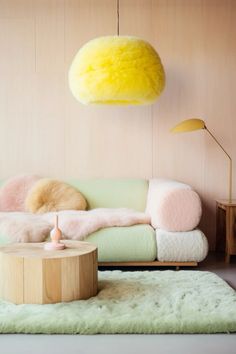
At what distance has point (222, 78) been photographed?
4.96 metres

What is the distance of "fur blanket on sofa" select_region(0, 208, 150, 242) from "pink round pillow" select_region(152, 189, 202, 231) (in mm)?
199

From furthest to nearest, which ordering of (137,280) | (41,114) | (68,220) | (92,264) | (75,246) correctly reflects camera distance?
(41,114), (68,220), (137,280), (75,246), (92,264)

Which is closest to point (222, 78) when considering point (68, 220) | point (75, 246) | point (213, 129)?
point (213, 129)

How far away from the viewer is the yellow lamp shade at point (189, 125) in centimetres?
449

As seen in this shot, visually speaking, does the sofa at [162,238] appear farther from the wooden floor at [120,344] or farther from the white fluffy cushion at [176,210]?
the wooden floor at [120,344]

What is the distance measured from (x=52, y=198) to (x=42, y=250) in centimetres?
155

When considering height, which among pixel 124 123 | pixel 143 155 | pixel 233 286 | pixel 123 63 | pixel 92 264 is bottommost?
pixel 233 286

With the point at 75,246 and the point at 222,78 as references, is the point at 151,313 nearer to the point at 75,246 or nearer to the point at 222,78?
the point at 75,246

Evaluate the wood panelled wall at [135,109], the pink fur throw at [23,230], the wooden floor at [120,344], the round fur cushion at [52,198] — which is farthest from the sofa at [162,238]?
the wooden floor at [120,344]

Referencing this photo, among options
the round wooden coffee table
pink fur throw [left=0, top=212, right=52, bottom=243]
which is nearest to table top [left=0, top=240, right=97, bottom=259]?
the round wooden coffee table

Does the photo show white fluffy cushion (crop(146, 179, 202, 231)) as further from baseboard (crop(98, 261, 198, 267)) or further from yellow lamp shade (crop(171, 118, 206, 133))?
yellow lamp shade (crop(171, 118, 206, 133))

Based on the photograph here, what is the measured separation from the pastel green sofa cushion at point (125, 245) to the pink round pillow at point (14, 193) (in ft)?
3.49

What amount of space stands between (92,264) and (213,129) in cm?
248

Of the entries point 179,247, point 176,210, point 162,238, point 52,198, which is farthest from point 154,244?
point 52,198
